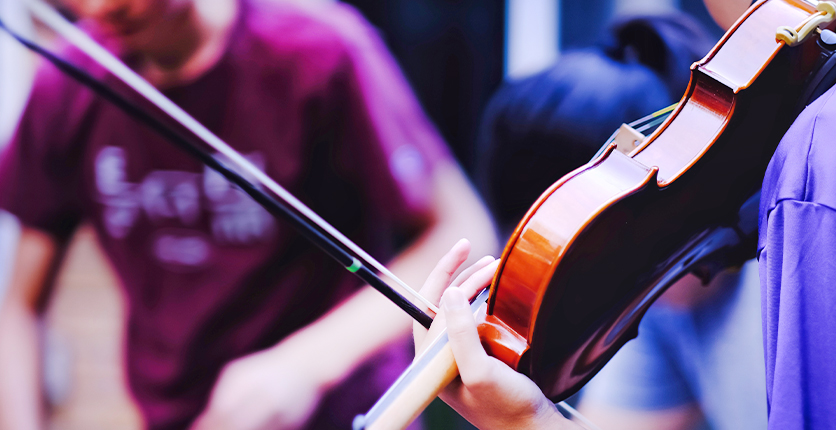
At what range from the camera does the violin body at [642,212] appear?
21.0 inches

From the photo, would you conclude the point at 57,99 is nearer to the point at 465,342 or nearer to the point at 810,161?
the point at 465,342

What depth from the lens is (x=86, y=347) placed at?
3.45 ft

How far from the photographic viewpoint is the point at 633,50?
1013 mm

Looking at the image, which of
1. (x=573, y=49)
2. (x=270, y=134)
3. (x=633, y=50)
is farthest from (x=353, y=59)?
(x=633, y=50)

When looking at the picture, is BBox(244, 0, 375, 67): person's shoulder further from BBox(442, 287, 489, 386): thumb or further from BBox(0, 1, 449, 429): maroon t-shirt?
BBox(442, 287, 489, 386): thumb

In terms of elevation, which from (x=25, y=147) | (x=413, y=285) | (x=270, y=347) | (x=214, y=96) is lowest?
Answer: (x=270, y=347)

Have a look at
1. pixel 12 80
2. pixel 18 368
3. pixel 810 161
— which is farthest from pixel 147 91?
pixel 810 161

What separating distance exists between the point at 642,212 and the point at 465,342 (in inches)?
9.3

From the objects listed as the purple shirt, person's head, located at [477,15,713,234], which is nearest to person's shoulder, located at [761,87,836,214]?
the purple shirt

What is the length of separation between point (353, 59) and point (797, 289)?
0.78 meters

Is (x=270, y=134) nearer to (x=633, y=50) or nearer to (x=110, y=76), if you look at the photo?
(x=110, y=76)

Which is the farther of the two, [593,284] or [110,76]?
[110,76]

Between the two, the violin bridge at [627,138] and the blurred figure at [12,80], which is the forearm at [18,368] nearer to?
the blurred figure at [12,80]

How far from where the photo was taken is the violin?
A: 528 mm
